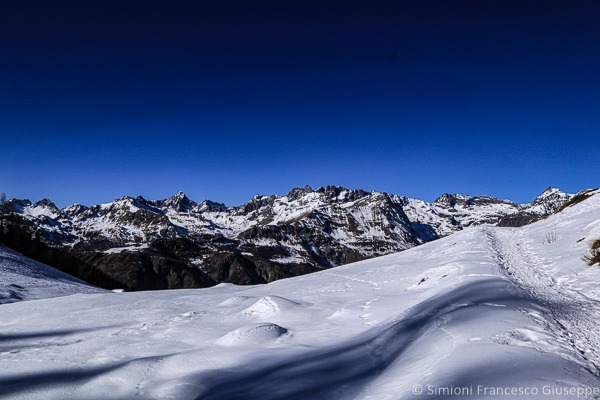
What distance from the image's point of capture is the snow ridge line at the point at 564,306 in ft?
20.5

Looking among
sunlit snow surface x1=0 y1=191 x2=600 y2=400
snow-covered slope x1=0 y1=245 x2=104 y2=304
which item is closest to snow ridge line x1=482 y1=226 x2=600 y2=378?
sunlit snow surface x1=0 y1=191 x2=600 y2=400

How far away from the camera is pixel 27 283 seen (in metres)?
20.0

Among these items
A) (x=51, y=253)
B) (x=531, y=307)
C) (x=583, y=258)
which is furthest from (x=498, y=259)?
(x=51, y=253)

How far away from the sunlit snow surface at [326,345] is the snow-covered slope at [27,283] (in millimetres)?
5326

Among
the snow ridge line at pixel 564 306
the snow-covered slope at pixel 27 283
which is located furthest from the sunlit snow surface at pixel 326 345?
the snow-covered slope at pixel 27 283

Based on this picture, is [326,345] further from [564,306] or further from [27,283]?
[27,283]

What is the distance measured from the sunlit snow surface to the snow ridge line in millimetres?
42

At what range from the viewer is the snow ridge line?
20.5ft

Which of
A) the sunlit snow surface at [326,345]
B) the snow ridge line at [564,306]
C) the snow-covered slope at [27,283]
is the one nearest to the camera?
the sunlit snow surface at [326,345]

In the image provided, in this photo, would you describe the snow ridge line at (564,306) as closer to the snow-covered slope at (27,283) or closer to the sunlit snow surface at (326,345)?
the sunlit snow surface at (326,345)

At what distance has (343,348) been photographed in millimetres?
7203

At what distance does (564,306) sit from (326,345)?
5824 mm

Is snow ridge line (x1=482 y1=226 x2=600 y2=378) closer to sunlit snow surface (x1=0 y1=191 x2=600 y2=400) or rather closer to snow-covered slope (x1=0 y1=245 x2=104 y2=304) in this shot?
sunlit snow surface (x1=0 y1=191 x2=600 y2=400)

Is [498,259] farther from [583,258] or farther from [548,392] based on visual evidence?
[548,392]
